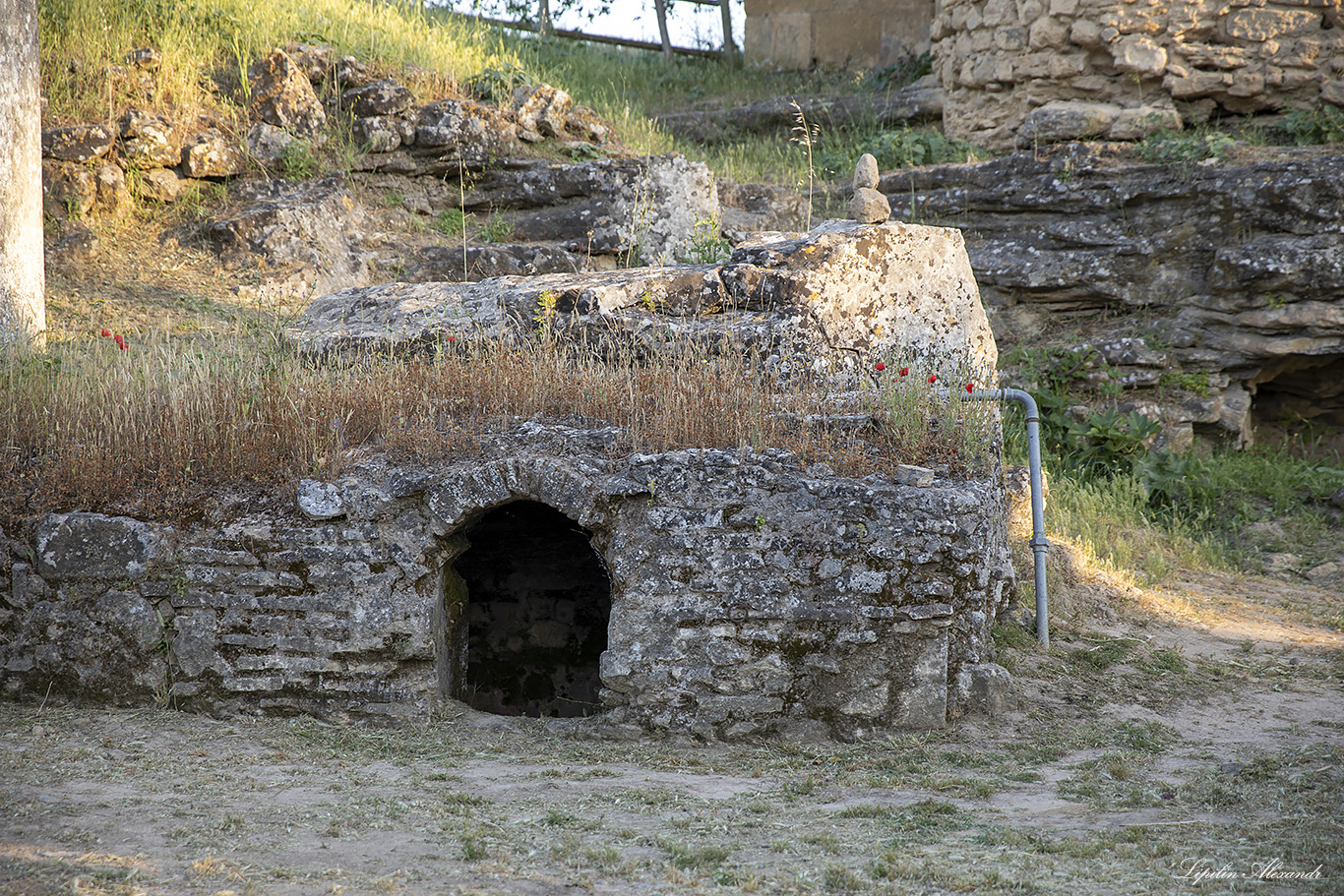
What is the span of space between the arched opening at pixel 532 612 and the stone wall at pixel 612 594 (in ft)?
4.12

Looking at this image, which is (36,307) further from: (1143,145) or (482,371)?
(1143,145)

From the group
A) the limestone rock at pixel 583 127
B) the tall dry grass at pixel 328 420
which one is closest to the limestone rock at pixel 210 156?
the limestone rock at pixel 583 127

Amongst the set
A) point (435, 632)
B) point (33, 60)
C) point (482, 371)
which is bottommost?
point (435, 632)

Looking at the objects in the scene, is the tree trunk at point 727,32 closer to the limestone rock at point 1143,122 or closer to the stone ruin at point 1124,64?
the stone ruin at point 1124,64

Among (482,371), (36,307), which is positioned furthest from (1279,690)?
(36,307)

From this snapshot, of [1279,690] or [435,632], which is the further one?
[1279,690]

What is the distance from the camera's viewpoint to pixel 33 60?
23.0 feet

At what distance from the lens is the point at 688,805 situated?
→ 12.6 ft

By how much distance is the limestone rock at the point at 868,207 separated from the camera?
687 cm

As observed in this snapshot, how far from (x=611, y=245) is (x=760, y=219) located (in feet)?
6.34

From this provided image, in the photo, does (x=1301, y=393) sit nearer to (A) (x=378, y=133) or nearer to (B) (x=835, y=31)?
(B) (x=835, y=31)

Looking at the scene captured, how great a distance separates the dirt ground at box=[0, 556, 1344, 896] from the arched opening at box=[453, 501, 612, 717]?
121cm

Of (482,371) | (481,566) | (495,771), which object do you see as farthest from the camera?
(481,566)

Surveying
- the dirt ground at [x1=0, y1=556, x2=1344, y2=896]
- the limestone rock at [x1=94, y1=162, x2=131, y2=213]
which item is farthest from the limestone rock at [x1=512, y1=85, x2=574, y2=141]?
the dirt ground at [x1=0, y1=556, x2=1344, y2=896]
